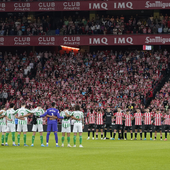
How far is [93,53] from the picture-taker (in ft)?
139

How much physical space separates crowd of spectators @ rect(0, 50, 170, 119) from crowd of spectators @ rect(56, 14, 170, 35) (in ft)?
7.55

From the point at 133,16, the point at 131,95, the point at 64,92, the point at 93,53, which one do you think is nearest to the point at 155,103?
the point at 131,95

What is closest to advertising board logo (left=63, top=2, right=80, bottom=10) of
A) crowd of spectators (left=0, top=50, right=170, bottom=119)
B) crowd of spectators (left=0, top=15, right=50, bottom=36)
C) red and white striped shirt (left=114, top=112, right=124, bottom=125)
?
crowd of spectators (left=0, top=15, right=50, bottom=36)

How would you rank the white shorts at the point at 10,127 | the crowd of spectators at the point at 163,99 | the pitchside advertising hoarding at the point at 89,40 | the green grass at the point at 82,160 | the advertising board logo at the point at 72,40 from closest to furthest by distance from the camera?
the green grass at the point at 82,160
the white shorts at the point at 10,127
the crowd of spectators at the point at 163,99
the pitchside advertising hoarding at the point at 89,40
the advertising board logo at the point at 72,40

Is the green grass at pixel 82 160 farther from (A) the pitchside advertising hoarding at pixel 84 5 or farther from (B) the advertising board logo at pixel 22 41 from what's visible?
(B) the advertising board logo at pixel 22 41

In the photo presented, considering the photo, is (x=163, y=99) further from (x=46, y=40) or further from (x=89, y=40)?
(x=46, y=40)

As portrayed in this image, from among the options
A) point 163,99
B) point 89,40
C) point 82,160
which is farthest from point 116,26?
point 82,160

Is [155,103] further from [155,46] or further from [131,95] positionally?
[155,46]

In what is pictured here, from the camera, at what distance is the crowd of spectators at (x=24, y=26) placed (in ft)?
142

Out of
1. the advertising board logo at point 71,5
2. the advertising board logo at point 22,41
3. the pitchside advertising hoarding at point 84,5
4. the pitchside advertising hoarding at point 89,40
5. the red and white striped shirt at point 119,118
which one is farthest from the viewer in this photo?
the advertising board logo at point 22,41

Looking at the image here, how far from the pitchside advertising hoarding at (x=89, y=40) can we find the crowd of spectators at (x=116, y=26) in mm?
586

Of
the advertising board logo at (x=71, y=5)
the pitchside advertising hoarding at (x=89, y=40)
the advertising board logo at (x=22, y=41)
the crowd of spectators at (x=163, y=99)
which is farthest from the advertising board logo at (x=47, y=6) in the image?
the crowd of spectators at (x=163, y=99)

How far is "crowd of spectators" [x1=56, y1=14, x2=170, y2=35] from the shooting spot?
40562 millimetres

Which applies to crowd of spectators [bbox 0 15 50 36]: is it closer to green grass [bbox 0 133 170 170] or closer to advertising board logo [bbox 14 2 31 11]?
advertising board logo [bbox 14 2 31 11]
